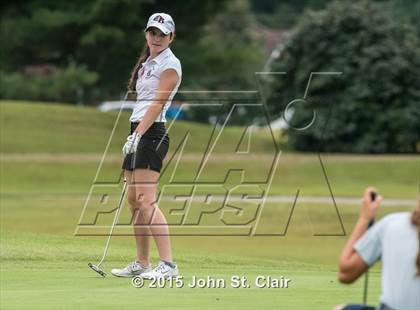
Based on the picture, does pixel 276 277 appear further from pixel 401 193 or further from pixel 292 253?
pixel 401 193

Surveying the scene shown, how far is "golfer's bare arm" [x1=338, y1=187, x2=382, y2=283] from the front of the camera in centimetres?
619

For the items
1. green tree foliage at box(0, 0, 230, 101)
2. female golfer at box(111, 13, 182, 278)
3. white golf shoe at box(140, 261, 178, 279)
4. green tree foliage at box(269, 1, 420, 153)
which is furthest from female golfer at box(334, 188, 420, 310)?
green tree foliage at box(0, 0, 230, 101)

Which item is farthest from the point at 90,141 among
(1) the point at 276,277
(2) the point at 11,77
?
(1) the point at 276,277

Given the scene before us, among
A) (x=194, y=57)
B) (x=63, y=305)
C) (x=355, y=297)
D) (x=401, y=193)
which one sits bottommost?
(x=63, y=305)

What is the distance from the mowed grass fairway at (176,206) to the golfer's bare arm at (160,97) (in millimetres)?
1301

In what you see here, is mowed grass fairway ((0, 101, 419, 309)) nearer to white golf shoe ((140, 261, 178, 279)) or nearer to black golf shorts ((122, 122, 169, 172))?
white golf shoe ((140, 261, 178, 279))

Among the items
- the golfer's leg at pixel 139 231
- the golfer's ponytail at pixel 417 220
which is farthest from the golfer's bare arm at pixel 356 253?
the golfer's leg at pixel 139 231

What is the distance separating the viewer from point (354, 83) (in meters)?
45.6

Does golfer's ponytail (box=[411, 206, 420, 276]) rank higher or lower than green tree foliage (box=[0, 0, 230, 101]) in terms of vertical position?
lower

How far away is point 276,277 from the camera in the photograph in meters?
10.4

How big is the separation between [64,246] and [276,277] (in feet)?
12.8

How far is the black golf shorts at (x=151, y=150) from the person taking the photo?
33.3 ft

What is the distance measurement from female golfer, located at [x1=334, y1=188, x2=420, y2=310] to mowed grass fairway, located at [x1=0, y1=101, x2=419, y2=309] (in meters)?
2.42

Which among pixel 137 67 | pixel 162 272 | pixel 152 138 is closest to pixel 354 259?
pixel 162 272
